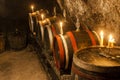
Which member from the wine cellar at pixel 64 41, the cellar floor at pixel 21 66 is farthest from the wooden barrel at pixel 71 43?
the cellar floor at pixel 21 66

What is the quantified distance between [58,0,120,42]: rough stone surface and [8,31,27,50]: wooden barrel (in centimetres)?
264

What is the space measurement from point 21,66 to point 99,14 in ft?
10.0

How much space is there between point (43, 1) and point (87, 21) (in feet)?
13.1

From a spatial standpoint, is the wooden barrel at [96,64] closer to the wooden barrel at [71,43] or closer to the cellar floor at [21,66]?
the wooden barrel at [71,43]

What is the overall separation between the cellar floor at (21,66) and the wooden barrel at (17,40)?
20 centimetres

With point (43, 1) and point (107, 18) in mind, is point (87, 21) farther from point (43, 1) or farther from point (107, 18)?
point (43, 1)

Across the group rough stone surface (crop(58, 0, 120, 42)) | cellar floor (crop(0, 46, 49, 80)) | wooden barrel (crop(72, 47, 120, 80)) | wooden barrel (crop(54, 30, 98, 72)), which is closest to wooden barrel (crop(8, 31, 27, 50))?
cellar floor (crop(0, 46, 49, 80))

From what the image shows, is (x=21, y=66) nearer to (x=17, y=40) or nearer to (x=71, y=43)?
(x=17, y=40)

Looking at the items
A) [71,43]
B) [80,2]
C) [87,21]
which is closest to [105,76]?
[71,43]

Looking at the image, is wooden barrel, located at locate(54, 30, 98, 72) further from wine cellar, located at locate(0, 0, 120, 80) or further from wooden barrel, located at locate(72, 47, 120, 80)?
wooden barrel, located at locate(72, 47, 120, 80)

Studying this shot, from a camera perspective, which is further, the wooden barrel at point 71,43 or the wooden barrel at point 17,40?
the wooden barrel at point 17,40

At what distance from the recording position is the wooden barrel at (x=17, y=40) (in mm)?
7641

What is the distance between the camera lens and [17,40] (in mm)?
7625

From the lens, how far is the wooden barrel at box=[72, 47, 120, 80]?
6.91ft
